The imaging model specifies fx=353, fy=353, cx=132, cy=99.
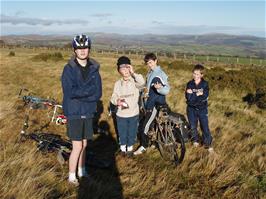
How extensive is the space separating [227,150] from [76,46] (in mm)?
3675

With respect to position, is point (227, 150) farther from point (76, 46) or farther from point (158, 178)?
point (76, 46)

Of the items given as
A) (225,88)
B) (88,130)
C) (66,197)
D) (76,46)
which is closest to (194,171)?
(88,130)

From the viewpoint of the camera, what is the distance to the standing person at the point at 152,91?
618 centimetres

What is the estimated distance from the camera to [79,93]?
4570mm

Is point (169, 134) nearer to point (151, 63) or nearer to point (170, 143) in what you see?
point (170, 143)

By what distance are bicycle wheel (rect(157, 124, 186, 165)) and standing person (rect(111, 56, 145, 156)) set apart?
509 millimetres

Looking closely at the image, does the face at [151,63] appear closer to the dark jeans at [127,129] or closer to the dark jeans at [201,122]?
the dark jeans at [127,129]

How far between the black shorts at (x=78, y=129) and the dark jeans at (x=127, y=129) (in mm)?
1553

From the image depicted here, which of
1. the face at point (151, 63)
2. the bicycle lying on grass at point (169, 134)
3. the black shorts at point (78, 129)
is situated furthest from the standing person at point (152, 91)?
the black shorts at point (78, 129)

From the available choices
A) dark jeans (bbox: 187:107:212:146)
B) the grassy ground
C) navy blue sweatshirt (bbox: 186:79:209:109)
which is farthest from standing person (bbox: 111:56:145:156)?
dark jeans (bbox: 187:107:212:146)

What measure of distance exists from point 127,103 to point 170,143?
1.03 metres

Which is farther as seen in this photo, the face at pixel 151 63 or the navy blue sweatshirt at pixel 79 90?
Result: the face at pixel 151 63

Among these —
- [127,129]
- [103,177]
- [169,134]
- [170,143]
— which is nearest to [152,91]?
[127,129]

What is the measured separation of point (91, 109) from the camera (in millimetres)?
4789
